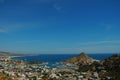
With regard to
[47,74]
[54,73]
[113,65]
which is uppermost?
[113,65]

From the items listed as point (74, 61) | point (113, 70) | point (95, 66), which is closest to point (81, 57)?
point (74, 61)

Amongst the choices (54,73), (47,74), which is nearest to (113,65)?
(54,73)

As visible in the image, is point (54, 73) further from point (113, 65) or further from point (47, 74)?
point (113, 65)

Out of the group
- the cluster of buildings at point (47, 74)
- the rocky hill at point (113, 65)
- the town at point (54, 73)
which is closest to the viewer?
the cluster of buildings at point (47, 74)

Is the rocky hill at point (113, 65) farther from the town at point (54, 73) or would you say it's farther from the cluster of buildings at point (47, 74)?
the cluster of buildings at point (47, 74)

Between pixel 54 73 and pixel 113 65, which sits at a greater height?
pixel 113 65

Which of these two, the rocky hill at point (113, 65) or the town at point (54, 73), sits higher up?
the rocky hill at point (113, 65)

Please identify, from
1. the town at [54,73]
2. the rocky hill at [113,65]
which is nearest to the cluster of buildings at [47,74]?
the town at [54,73]

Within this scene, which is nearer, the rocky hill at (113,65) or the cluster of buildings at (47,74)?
the cluster of buildings at (47,74)

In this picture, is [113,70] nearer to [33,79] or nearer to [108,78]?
[108,78]

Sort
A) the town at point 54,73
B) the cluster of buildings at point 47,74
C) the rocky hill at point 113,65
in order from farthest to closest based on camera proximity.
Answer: the rocky hill at point 113,65, the town at point 54,73, the cluster of buildings at point 47,74

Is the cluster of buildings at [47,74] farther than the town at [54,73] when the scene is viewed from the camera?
No

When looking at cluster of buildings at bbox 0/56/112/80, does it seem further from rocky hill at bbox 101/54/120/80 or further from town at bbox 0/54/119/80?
rocky hill at bbox 101/54/120/80
